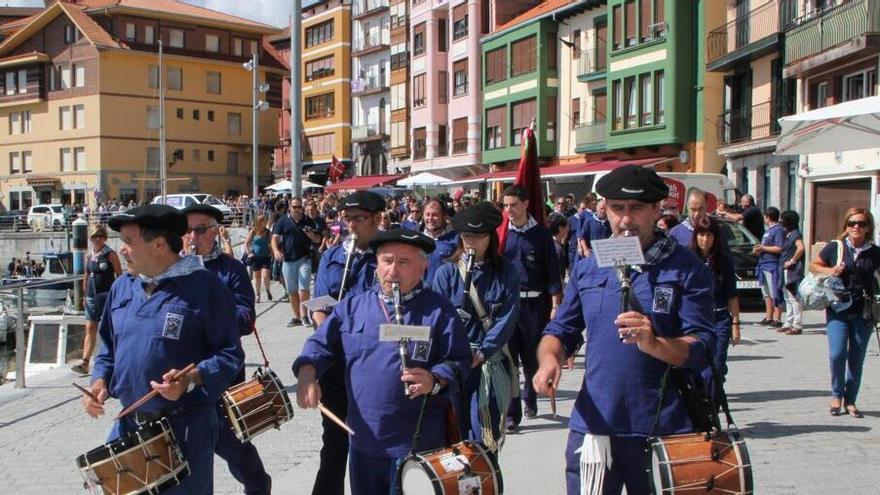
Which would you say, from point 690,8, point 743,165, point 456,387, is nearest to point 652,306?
point 456,387

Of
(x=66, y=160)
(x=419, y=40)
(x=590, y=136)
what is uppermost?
(x=419, y=40)

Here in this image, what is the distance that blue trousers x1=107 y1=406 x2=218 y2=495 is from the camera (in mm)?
4398

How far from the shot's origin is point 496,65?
4950 centimetres

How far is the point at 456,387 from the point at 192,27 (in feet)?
229

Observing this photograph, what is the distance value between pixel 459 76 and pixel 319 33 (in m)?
20.6

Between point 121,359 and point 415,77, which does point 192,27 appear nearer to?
point 415,77

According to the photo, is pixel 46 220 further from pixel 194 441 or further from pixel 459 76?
pixel 194 441

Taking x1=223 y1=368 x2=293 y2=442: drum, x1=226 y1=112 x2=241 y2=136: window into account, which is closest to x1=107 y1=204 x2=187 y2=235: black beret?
x1=223 y1=368 x2=293 y2=442: drum

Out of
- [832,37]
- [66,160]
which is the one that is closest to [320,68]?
[66,160]

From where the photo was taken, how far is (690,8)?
115 ft

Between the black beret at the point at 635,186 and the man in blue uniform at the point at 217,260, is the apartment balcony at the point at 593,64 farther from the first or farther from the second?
the black beret at the point at 635,186

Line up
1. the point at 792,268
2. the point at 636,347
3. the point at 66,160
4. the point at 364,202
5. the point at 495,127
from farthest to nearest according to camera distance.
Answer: the point at 66,160 → the point at 495,127 → the point at 792,268 → the point at 364,202 → the point at 636,347

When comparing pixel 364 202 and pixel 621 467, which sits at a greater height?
pixel 364 202

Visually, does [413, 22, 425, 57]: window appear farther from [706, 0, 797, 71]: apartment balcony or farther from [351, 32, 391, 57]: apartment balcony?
[706, 0, 797, 71]: apartment balcony
